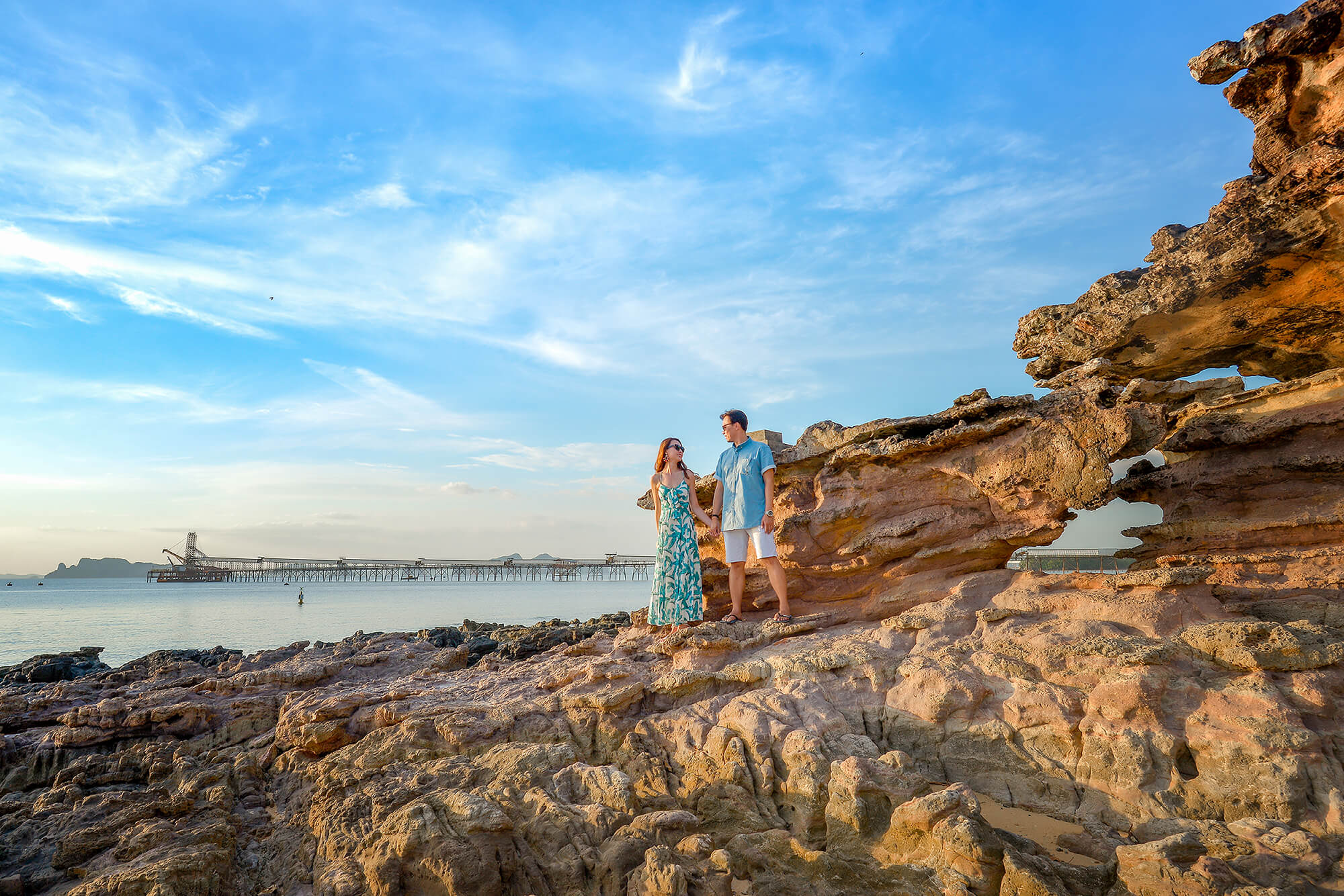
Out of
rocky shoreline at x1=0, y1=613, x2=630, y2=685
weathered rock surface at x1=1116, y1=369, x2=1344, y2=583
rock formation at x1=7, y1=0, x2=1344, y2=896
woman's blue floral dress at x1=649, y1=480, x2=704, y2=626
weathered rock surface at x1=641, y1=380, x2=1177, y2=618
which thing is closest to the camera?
rock formation at x1=7, y1=0, x2=1344, y2=896

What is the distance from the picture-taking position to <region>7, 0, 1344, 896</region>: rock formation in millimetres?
4246

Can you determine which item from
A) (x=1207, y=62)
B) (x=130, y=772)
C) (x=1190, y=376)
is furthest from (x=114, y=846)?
(x=1190, y=376)

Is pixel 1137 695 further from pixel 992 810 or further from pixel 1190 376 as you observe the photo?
pixel 1190 376

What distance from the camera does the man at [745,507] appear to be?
723 cm

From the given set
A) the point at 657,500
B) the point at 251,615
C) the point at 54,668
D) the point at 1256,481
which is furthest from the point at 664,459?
the point at 251,615

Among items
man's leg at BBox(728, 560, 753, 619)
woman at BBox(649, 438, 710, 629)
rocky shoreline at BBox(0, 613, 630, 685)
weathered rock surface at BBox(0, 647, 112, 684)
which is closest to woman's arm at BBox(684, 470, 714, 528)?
woman at BBox(649, 438, 710, 629)

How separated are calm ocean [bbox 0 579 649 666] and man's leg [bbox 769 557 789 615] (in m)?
18.3

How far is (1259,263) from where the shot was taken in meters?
6.58

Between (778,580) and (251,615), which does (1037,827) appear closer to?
(778,580)

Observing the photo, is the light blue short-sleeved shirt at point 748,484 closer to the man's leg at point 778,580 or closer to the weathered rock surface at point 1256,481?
the man's leg at point 778,580

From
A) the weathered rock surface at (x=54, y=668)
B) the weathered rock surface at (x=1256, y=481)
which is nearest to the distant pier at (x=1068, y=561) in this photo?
the weathered rock surface at (x=1256, y=481)

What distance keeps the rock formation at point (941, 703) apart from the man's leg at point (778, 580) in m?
0.27

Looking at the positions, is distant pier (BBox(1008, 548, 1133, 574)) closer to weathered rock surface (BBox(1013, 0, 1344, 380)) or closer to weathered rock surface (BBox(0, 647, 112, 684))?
weathered rock surface (BBox(1013, 0, 1344, 380))

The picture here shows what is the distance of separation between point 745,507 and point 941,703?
282 cm
